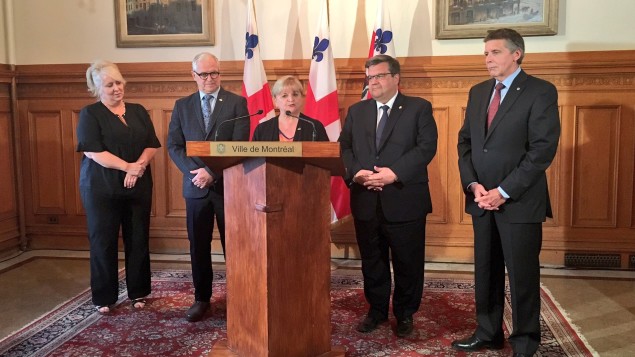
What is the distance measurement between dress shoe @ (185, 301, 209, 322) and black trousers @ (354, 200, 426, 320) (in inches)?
39.0

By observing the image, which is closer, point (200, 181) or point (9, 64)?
point (200, 181)

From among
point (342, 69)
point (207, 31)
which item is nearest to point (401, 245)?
point (342, 69)

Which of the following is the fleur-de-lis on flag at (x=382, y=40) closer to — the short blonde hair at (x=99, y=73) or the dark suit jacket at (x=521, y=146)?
the dark suit jacket at (x=521, y=146)

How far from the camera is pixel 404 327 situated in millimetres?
3143

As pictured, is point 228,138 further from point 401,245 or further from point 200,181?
point 401,245

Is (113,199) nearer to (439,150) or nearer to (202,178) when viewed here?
(202,178)

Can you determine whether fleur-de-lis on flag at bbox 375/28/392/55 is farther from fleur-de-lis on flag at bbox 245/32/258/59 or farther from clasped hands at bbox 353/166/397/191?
clasped hands at bbox 353/166/397/191

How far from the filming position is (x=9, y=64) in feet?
16.9

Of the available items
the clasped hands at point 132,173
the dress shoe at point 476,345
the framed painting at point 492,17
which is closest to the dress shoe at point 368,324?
the dress shoe at point 476,345

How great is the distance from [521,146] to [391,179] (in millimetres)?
641

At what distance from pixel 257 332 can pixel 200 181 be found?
3.72ft

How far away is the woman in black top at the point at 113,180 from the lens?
11.4 feet

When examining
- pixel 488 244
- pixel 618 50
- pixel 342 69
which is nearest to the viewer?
pixel 488 244

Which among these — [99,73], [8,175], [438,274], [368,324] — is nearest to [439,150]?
[438,274]
